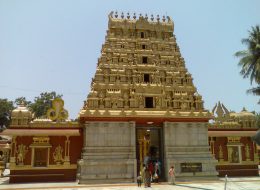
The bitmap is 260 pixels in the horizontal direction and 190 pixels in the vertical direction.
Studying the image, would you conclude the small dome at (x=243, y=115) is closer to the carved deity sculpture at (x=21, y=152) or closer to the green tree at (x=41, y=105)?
the carved deity sculpture at (x=21, y=152)

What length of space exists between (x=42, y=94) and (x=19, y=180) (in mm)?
42229

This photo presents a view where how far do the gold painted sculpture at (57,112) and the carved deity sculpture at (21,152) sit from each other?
333 cm

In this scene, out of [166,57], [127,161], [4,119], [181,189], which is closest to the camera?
[181,189]

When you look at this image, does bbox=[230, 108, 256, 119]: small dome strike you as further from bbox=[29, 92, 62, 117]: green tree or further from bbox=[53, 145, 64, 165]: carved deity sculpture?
bbox=[29, 92, 62, 117]: green tree

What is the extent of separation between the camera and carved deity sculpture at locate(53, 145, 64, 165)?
22.7 metres

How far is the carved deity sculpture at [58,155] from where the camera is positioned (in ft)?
74.5

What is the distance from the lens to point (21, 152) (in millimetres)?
22188

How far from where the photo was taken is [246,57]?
26.6m

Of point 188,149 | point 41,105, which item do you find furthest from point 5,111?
point 188,149

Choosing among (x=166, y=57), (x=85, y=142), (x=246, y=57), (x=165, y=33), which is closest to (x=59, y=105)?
(x=85, y=142)

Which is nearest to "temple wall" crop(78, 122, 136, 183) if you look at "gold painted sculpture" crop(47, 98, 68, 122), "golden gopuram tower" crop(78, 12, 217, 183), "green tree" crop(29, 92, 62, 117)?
"golden gopuram tower" crop(78, 12, 217, 183)

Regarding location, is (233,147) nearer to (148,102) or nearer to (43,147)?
(148,102)

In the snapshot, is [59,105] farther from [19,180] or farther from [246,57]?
[246,57]

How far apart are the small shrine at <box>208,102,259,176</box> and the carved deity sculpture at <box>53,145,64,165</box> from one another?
537 inches
